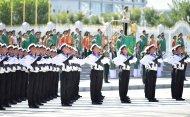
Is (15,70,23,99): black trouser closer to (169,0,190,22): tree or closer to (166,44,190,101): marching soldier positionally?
(166,44,190,101): marching soldier

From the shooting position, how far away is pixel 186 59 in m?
25.8

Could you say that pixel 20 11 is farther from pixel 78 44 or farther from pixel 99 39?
pixel 99 39

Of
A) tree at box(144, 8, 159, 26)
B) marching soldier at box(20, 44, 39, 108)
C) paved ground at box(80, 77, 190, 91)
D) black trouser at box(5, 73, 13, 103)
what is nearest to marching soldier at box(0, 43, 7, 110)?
black trouser at box(5, 73, 13, 103)

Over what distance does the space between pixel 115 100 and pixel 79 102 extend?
1.42m

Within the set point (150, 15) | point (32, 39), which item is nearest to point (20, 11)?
point (150, 15)

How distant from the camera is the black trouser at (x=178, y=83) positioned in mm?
26188

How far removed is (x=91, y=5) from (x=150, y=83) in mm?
87479

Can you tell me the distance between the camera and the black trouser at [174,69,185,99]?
26.2 metres

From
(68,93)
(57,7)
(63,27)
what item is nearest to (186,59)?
(68,93)

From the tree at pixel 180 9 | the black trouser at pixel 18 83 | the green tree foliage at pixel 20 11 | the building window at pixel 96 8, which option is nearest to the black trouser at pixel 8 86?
the black trouser at pixel 18 83

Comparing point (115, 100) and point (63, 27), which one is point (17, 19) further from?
point (115, 100)

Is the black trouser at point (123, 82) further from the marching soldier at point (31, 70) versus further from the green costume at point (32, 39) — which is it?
the green costume at point (32, 39)

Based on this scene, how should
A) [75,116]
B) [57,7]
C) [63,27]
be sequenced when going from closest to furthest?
[75,116] → [63,27] → [57,7]

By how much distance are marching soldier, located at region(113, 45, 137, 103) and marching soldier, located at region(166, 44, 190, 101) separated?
163cm
